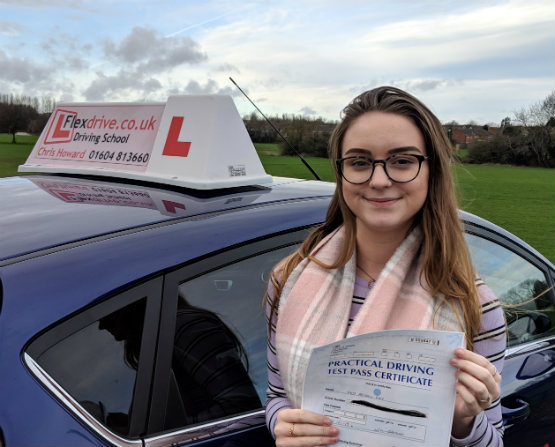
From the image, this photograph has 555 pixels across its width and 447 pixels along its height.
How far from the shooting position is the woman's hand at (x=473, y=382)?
1021mm

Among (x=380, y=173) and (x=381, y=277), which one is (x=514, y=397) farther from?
(x=380, y=173)


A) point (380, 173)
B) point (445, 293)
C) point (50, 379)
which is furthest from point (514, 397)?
point (50, 379)

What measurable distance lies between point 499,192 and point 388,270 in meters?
28.3

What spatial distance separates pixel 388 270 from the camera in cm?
127

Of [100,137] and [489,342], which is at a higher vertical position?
[100,137]

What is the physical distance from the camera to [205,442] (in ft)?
4.18

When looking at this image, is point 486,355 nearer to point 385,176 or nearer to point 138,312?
point 385,176

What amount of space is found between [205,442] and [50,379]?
39 centimetres

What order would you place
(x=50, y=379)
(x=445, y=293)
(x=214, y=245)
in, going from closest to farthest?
(x=50, y=379) → (x=445, y=293) → (x=214, y=245)

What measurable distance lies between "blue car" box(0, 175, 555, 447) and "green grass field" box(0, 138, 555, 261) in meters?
0.36

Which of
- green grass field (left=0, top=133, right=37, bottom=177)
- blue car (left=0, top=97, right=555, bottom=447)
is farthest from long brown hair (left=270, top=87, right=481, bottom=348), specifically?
green grass field (left=0, top=133, right=37, bottom=177)

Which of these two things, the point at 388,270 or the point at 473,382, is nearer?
the point at 473,382

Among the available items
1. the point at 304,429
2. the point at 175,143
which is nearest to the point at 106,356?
the point at 304,429

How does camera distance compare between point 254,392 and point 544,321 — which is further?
point 544,321
